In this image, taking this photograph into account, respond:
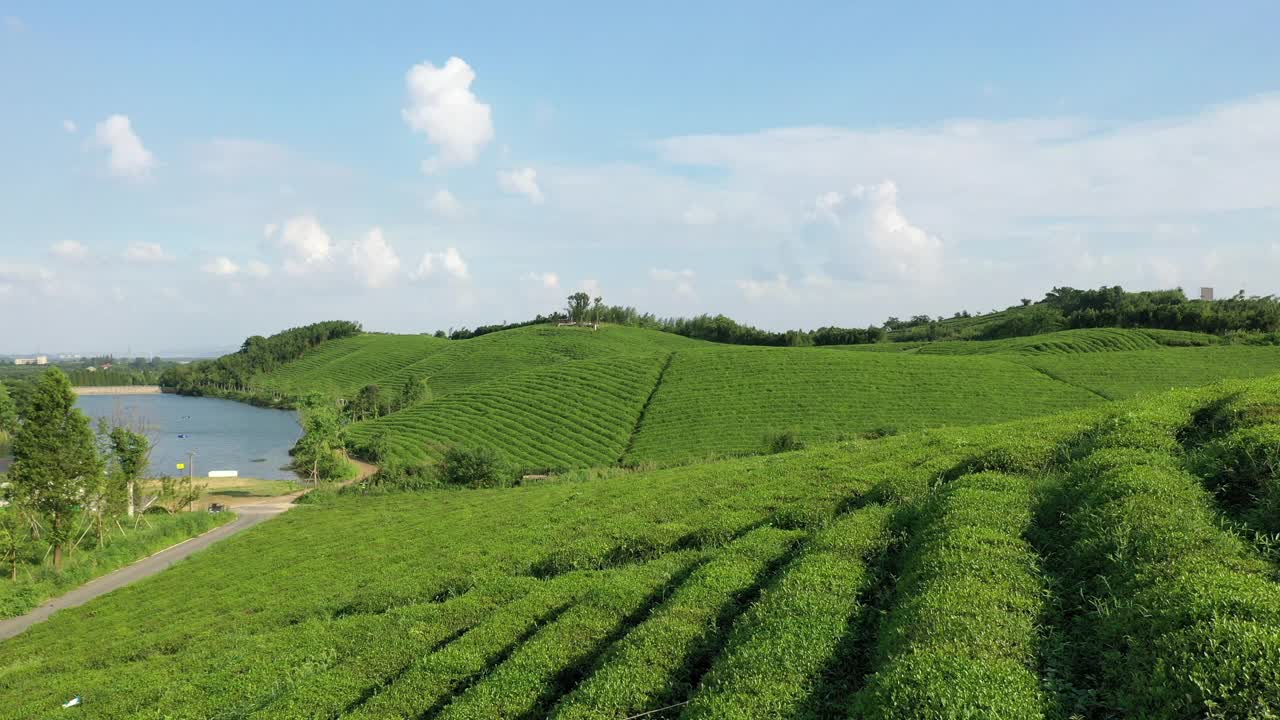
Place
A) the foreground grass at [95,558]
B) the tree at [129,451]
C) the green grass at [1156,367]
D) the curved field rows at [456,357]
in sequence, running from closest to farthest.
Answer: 1. the foreground grass at [95,558]
2. the tree at [129,451]
3. the green grass at [1156,367]
4. the curved field rows at [456,357]

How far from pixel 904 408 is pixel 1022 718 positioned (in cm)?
5672

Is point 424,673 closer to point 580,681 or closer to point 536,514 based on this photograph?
point 580,681

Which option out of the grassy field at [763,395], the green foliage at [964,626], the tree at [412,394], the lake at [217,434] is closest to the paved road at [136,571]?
the grassy field at [763,395]

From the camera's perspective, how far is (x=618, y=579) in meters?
13.7

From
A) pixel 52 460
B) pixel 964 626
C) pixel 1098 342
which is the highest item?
pixel 1098 342

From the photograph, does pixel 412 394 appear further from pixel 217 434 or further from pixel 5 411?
pixel 5 411

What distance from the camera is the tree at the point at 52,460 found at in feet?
111

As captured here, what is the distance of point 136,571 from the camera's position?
34.7 meters

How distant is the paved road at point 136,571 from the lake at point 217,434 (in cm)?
1715

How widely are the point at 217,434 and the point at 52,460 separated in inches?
3371

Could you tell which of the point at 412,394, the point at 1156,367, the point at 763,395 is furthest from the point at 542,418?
the point at 1156,367

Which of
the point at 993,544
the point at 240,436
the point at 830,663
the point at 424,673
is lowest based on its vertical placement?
the point at 240,436

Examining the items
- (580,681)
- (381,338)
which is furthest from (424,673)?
(381,338)

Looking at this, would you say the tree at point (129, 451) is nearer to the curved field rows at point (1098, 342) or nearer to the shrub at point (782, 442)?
the shrub at point (782, 442)
